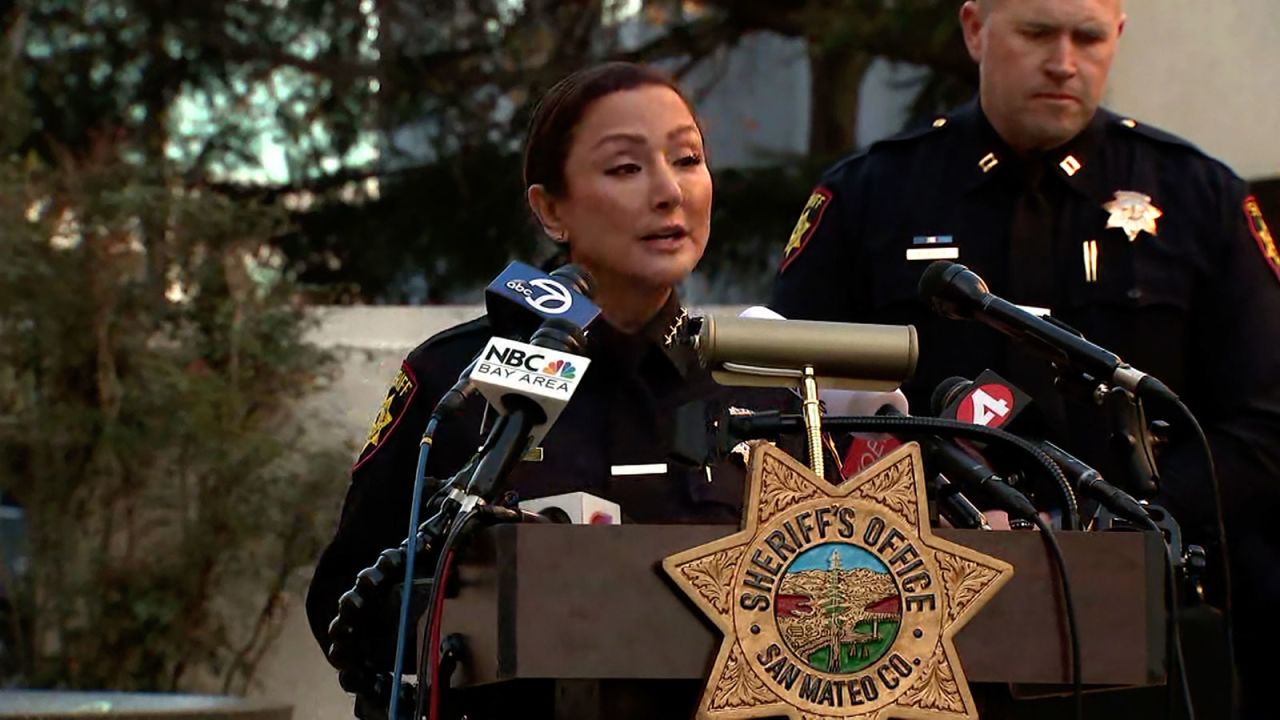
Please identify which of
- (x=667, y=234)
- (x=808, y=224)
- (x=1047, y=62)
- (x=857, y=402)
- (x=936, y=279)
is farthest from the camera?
(x=808, y=224)

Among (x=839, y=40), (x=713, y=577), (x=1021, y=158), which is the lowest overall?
(x=713, y=577)

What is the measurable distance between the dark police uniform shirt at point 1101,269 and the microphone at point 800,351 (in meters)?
1.40

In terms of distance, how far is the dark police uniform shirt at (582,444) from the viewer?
292cm

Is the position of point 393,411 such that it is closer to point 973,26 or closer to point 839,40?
point 973,26

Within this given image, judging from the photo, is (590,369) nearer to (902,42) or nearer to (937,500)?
(937,500)

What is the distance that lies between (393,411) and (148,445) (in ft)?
11.4

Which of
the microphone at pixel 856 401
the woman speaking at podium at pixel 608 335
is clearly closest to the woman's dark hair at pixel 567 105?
the woman speaking at podium at pixel 608 335

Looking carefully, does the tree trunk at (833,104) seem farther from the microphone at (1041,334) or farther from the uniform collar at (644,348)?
the microphone at (1041,334)

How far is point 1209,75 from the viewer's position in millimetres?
6664

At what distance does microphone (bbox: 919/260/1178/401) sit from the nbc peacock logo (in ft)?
1.83

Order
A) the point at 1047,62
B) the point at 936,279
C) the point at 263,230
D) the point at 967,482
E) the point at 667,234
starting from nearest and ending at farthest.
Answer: the point at 967,482
the point at 936,279
the point at 667,234
the point at 1047,62
the point at 263,230

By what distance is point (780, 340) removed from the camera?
2443mm

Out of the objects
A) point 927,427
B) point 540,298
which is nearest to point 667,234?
point 540,298

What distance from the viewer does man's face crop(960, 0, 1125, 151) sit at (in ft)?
12.6
